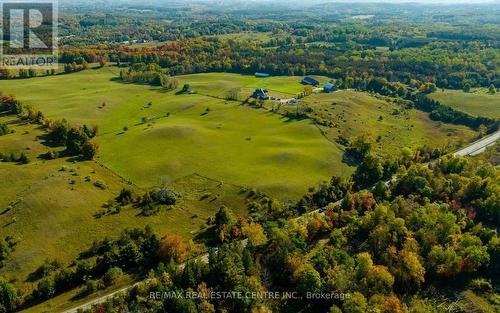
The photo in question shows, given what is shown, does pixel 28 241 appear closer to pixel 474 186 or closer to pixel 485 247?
pixel 485 247

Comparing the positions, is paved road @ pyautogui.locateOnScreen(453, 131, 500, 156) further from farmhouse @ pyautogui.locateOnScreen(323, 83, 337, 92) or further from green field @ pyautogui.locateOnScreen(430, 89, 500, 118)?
farmhouse @ pyautogui.locateOnScreen(323, 83, 337, 92)

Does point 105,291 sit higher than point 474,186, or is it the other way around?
point 474,186

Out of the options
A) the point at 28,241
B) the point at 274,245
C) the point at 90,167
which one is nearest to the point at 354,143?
the point at 274,245

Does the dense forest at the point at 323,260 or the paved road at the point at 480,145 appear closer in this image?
the dense forest at the point at 323,260

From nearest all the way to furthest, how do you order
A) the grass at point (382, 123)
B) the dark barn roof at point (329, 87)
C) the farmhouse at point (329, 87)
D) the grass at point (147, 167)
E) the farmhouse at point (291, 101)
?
the grass at point (147, 167), the grass at point (382, 123), the farmhouse at point (291, 101), the farmhouse at point (329, 87), the dark barn roof at point (329, 87)

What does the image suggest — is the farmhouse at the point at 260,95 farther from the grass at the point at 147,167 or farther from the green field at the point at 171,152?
the grass at the point at 147,167

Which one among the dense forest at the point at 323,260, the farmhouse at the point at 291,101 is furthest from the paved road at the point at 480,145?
the farmhouse at the point at 291,101

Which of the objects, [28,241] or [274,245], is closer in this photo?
[274,245]
